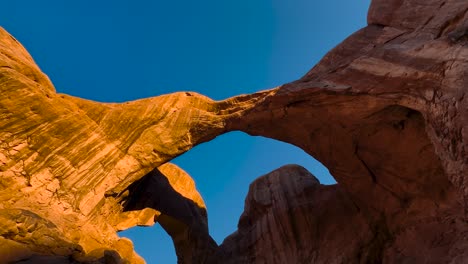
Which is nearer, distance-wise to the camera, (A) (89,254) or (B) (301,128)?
(A) (89,254)

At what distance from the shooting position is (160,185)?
2219cm

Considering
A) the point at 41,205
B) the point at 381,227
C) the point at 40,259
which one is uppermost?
the point at 41,205

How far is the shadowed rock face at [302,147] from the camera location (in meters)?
11.1

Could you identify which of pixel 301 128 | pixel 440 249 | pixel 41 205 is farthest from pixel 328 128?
pixel 41 205

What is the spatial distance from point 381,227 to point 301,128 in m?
7.24

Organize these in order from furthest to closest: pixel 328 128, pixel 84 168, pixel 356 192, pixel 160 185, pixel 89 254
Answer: pixel 160 185
pixel 356 192
pixel 328 128
pixel 84 168
pixel 89 254

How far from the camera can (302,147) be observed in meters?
20.1

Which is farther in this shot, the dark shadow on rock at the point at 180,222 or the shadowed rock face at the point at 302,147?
the dark shadow on rock at the point at 180,222

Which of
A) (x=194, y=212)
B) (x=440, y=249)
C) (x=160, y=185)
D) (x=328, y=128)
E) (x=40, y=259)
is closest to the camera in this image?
(x=40, y=259)

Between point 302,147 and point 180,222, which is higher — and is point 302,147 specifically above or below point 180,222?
above

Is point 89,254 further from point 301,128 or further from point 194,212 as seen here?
point 194,212

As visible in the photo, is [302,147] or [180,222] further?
[180,222]

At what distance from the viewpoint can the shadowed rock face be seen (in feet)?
36.3

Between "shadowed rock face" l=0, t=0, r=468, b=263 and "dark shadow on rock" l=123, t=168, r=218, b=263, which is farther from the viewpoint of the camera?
"dark shadow on rock" l=123, t=168, r=218, b=263
